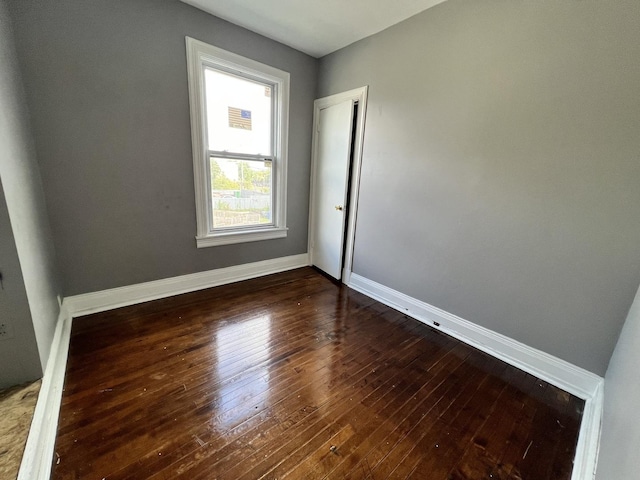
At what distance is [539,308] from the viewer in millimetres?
1816

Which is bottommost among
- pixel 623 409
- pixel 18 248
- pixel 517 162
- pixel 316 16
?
pixel 623 409

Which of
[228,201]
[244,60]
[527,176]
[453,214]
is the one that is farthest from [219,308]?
[527,176]

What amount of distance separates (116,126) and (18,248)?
1304 millimetres

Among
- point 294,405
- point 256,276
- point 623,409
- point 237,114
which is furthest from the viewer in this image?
point 256,276

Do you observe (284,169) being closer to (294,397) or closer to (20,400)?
(294,397)

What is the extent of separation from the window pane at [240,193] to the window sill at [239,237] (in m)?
0.12

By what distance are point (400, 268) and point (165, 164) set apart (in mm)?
2451

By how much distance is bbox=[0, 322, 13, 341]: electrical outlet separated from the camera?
1276 mm

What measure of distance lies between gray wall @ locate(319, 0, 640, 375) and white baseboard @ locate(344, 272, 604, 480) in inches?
2.8

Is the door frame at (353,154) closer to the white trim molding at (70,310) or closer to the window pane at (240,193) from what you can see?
the window pane at (240,193)

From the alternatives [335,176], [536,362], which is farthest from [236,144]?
[536,362]

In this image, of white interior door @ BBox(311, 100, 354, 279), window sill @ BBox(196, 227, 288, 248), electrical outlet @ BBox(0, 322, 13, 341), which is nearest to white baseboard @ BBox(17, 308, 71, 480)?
electrical outlet @ BBox(0, 322, 13, 341)

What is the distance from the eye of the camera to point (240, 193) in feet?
9.82

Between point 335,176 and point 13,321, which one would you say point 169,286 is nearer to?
point 13,321
